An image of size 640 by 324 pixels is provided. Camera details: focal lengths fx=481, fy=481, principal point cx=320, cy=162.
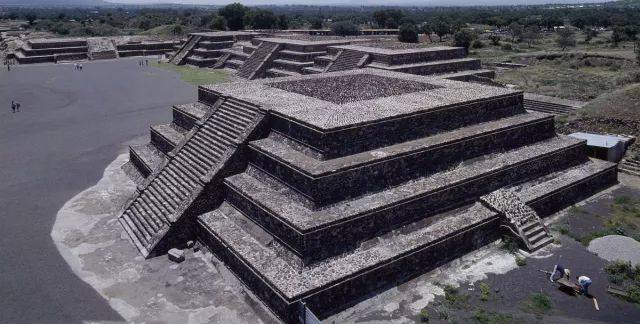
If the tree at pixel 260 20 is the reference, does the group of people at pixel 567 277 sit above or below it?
below

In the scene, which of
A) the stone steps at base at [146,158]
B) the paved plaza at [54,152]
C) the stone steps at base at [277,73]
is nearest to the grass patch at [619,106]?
the stone steps at base at [277,73]

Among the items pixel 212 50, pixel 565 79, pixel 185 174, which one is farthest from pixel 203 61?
pixel 185 174

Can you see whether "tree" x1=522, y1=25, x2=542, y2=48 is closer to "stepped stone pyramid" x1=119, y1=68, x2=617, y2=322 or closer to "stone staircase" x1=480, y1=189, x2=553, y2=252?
"stepped stone pyramid" x1=119, y1=68, x2=617, y2=322

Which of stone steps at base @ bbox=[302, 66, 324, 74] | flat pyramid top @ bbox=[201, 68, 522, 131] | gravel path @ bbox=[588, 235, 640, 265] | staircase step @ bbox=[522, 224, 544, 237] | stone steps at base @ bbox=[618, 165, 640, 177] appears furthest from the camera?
stone steps at base @ bbox=[302, 66, 324, 74]

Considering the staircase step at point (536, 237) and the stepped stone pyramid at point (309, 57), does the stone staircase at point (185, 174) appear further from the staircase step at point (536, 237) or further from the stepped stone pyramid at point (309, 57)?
the stepped stone pyramid at point (309, 57)

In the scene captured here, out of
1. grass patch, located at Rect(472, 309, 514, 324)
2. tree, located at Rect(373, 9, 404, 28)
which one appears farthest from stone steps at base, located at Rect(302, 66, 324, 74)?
tree, located at Rect(373, 9, 404, 28)

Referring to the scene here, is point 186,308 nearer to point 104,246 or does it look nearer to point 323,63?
point 104,246

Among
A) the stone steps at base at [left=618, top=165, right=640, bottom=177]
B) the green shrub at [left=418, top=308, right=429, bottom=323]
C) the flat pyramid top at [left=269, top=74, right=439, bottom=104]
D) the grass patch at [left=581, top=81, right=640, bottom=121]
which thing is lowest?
the stone steps at base at [left=618, top=165, right=640, bottom=177]

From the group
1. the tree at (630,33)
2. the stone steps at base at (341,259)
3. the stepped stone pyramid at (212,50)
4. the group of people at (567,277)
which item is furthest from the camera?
the tree at (630,33)
